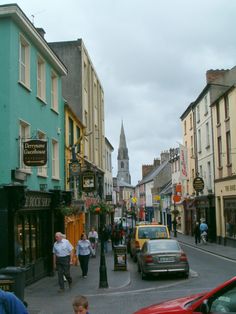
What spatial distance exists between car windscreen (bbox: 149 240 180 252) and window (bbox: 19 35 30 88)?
7.43 m

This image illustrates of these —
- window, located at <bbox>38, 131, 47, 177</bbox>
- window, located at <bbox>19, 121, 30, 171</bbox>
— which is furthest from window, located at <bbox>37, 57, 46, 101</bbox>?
window, located at <bbox>19, 121, 30, 171</bbox>

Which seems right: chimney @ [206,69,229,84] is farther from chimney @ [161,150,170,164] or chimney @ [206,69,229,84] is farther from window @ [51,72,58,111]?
chimney @ [161,150,170,164]

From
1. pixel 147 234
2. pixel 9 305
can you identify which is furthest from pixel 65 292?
pixel 9 305

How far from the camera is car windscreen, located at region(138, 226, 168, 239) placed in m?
23.1

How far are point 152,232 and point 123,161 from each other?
142 meters

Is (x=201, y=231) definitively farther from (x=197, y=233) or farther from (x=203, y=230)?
(x=197, y=233)

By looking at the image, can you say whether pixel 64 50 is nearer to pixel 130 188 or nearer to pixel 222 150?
pixel 222 150

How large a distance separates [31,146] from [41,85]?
4.94m

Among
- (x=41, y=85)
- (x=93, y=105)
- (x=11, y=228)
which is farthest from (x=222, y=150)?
(x=11, y=228)

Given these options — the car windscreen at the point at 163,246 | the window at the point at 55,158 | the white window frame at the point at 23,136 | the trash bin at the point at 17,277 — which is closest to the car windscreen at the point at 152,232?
the car windscreen at the point at 163,246

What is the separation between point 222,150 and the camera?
3344 cm

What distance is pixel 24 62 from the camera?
16.6 meters

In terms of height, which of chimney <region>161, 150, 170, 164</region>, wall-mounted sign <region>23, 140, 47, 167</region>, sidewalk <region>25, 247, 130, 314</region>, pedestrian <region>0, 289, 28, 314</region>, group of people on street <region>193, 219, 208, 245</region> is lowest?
sidewalk <region>25, 247, 130, 314</region>

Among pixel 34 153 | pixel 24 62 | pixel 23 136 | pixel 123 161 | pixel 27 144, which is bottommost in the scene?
pixel 34 153
